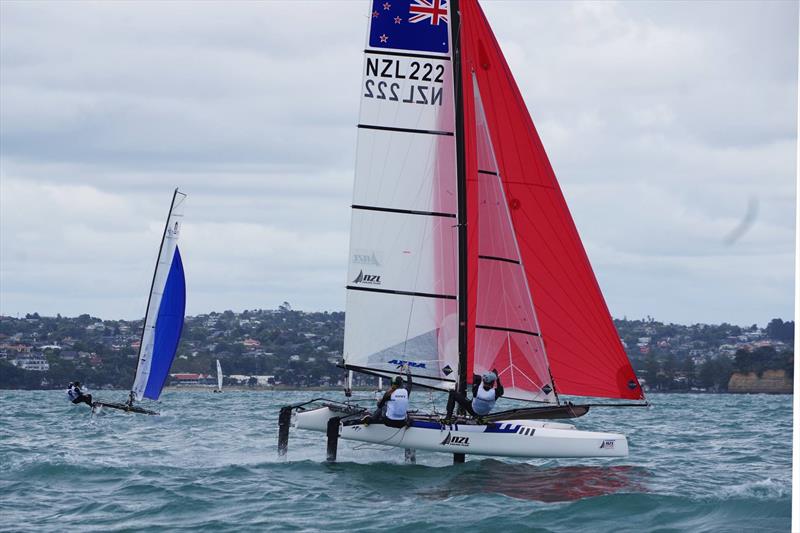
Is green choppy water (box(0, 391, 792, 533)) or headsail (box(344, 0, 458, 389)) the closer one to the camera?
green choppy water (box(0, 391, 792, 533))

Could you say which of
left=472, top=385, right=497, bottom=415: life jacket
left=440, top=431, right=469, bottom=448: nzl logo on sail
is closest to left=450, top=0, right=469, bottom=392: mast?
left=472, top=385, right=497, bottom=415: life jacket

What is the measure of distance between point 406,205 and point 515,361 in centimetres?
299

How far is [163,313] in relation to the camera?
34562 mm

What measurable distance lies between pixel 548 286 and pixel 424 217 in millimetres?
2229

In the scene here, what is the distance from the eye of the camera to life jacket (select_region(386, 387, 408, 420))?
18.0 meters

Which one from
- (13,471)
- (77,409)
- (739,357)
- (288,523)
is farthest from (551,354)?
(739,357)

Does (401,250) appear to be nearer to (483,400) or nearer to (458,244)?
(458,244)

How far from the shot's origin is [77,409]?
42.9 m

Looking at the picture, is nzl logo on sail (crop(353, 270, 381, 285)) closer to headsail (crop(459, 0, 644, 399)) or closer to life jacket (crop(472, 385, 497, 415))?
headsail (crop(459, 0, 644, 399))

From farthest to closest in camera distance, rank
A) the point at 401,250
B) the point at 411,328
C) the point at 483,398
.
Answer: the point at 411,328 < the point at 401,250 < the point at 483,398

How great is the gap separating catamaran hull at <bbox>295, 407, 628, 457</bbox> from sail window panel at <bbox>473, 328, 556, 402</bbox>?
0.95m

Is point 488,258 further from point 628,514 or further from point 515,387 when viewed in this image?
point 628,514

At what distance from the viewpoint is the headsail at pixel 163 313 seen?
1351 inches

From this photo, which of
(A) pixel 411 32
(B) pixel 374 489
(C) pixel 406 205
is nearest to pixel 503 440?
(B) pixel 374 489
